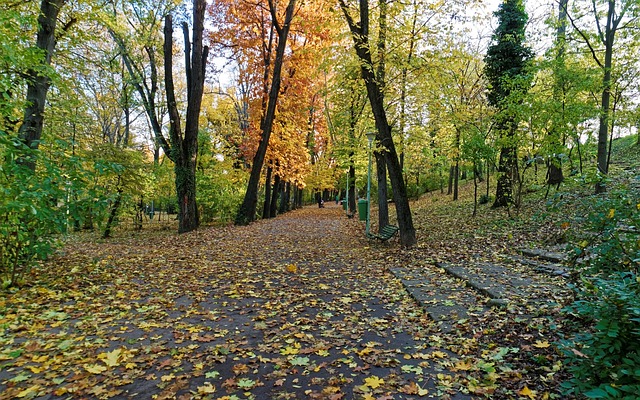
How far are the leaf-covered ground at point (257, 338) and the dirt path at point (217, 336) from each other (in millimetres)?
17

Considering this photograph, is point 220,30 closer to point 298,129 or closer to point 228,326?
point 298,129

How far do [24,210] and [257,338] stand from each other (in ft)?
11.8

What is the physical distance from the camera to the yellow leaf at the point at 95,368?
2977 millimetres

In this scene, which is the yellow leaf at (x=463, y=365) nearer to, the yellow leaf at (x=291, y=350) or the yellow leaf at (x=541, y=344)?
the yellow leaf at (x=541, y=344)

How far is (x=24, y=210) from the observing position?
4.57m

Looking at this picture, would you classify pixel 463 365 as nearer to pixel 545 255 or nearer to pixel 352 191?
pixel 545 255

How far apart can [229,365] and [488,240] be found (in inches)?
273

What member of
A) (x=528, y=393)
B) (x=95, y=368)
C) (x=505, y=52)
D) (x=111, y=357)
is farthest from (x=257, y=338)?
(x=505, y=52)

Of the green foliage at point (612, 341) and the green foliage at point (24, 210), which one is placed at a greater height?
the green foliage at point (24, 210)

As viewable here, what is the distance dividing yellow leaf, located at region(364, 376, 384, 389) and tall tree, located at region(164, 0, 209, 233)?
35.4 ft

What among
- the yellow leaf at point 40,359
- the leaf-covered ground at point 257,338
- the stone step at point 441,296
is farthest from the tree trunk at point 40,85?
the stone step at point 441,296

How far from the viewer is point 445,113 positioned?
436 inches

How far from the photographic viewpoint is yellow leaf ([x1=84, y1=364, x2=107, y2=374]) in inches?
117

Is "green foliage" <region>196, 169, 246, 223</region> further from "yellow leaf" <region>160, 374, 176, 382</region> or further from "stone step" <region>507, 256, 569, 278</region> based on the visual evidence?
"yellow leaf" <region>160, 374, 176, 382</region>
